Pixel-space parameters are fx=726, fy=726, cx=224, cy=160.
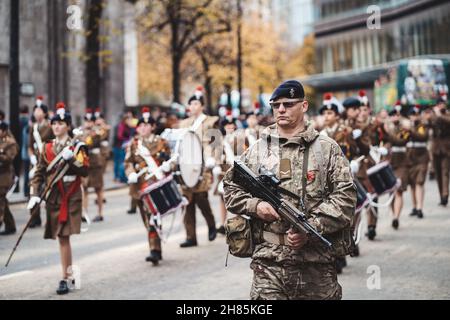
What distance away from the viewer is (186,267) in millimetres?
9469

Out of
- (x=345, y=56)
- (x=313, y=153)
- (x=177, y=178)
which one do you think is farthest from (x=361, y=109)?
(x=345, y=56)

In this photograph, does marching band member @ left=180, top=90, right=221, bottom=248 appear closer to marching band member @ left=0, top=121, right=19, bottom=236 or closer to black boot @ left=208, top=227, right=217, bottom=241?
black boot @ left=208, top=227, right=217, bottom=241

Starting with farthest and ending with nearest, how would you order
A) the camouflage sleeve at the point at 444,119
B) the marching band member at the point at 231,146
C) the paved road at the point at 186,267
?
the camouflage sleeve at the point at 444,119, the marching band member at the point at 231,146, the paved road at the point at 186,267

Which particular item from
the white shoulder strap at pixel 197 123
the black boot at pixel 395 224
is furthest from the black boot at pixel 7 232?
the black boot at pixel 395 224

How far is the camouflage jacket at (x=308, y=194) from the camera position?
4617 mm

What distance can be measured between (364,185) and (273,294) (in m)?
6.59

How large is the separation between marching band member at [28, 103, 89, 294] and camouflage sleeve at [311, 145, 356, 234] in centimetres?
418

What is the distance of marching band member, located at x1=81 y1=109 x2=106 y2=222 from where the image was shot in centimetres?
1451

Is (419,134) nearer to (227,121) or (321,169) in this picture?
(227,121)

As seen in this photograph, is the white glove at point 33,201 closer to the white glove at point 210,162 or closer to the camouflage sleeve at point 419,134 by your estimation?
the white glove at point 210,162

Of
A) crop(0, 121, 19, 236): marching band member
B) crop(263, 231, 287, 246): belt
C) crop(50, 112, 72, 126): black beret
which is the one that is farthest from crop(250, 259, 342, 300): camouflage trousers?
crop(0, 121, 19, 236): marching band member

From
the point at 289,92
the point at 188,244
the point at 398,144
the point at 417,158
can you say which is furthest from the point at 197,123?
the point at 289,92

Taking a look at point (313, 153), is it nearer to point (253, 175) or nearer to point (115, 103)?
point (253, 175)

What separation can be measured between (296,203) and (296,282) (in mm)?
514
